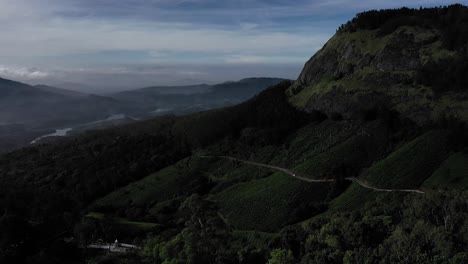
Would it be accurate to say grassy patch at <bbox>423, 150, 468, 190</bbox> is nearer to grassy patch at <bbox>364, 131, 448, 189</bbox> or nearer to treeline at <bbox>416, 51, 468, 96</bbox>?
grassy patch at <bbox>364, 131, 448, 189</bbox>

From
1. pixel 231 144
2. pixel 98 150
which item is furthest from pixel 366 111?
pixel 98 150

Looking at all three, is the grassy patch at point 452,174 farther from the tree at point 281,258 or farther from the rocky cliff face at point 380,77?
the tree at point 281,258

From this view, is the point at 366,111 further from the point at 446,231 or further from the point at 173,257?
the point at 173,257

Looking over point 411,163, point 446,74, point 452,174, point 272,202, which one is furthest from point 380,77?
point 272,202

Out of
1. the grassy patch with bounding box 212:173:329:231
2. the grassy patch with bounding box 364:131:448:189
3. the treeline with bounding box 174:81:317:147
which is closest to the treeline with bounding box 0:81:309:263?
the treeline with bounding box 174:81:317:147

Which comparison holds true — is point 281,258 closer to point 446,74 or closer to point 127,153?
point 446,74

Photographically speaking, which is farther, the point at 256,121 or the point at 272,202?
the point at 256,121
